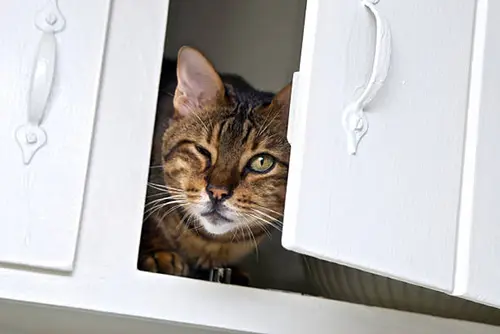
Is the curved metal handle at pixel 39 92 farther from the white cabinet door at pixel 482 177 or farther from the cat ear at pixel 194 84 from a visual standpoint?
Result: the white cabinet door at pixel 482 177

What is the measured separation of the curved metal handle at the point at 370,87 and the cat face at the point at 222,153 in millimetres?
230

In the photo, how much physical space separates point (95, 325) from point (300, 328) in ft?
0.78

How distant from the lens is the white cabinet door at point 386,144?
60 centimetres

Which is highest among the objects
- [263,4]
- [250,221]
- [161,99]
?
[263,4]

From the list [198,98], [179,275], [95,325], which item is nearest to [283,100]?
[198,98]

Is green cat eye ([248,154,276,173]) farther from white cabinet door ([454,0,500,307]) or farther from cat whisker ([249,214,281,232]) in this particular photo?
white cabinet door ([454,0,500,307])

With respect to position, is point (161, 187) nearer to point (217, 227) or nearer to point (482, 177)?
point (217, 227)

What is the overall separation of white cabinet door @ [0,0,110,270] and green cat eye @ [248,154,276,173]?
18 cm

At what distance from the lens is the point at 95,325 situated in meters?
0.91

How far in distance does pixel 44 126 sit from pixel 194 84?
0.19 meters

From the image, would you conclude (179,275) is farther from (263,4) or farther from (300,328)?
(263,4)

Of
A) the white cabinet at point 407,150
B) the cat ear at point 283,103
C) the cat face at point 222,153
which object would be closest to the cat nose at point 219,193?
the cat face at point 222,153

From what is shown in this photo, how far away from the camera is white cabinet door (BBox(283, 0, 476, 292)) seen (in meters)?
0.60

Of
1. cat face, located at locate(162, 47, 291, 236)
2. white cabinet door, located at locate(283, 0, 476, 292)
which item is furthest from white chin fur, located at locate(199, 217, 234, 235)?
white cabinet door, located at locate(283, 0, 476, 292)
